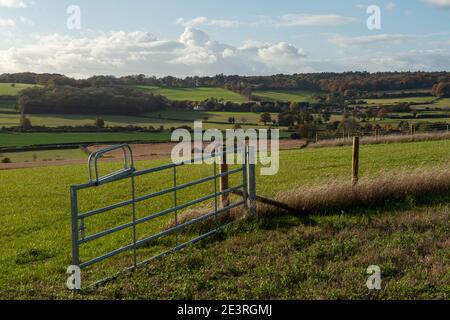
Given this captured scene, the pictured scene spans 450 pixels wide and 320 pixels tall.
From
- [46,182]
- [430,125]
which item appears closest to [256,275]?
[46,182]

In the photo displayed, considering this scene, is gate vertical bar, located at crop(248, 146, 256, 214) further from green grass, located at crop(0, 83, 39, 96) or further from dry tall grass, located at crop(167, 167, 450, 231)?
green grass, located at crop(0, 83, 39, 96)

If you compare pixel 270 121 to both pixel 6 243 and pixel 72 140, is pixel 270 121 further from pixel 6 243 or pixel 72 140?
pixel 6 243

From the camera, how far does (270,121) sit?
57406 mm

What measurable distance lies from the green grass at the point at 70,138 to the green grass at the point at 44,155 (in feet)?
10.8

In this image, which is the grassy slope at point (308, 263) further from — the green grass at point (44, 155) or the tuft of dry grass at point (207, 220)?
the green grass at point (44, 155)

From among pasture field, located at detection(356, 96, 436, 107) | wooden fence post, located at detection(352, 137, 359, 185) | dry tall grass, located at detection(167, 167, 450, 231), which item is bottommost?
dry tall grass, located at detection(167, 167, 450, 231)

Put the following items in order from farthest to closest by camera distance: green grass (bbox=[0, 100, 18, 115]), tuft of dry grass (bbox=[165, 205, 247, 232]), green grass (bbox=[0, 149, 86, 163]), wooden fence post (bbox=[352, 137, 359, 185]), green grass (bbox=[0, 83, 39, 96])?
green grass (bbox=[0, 83, 39, 96]), green grass (bbox=[0, 100, 18, 115]), green grass (bbox=[0, 149, 86, 163]), wooden fence post (bbox=[352, 137, 359, 185]), tuft of dry grass (bbox=[165, 205, 247, 232])

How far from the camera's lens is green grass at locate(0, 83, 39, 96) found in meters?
75.4

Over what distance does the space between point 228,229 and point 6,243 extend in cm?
452

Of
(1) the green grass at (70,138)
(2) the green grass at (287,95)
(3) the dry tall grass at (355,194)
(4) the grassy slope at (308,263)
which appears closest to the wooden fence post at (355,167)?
(3) the dry tall grass at (355,194)

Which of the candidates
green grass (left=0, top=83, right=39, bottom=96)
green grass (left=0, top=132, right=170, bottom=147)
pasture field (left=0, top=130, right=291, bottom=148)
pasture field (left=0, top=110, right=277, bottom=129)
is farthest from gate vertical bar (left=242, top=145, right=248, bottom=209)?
green grass (left=0, top=83, right=39, bottom=96)

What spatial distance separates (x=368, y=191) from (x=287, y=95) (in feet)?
216

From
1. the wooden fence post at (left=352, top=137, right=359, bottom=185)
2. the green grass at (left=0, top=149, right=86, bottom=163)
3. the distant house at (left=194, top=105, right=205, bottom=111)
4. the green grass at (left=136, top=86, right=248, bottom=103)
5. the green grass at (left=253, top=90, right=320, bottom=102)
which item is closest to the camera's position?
the wooden fence post at (left=352, top=137, right=359, bottom=185)

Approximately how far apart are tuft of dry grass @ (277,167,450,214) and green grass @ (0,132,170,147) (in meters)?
39.5
